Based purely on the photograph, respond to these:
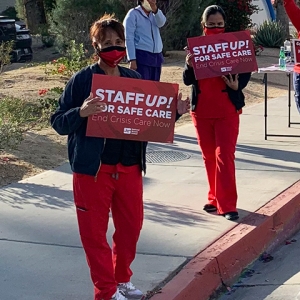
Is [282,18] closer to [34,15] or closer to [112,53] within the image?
[34,15]

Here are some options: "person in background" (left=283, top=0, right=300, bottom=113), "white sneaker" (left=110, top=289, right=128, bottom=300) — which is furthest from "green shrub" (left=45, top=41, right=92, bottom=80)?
"white sneaker" (left=110, top=289, right=128, bottom=300)

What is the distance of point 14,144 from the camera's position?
8367 mm

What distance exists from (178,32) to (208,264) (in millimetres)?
14442

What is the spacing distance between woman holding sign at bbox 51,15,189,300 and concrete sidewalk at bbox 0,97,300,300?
0.50m

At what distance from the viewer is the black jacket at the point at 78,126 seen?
157 inches

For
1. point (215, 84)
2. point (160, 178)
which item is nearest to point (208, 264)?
point (215, 84)

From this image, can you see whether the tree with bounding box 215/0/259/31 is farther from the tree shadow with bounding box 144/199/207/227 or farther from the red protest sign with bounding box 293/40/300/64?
the tree shadow with bounding box 144/199/207/227

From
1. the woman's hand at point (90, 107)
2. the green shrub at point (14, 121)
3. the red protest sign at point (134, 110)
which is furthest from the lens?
the green shrub at point (14, 121)

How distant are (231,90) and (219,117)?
0.25 meters

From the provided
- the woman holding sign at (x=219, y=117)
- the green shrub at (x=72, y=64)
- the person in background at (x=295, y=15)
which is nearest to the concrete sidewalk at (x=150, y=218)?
the woman holding sign at (x=219, y=117)

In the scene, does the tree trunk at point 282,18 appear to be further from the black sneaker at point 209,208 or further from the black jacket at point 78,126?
the black jacket at point 78,126

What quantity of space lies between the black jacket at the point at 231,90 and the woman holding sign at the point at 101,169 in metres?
1.99

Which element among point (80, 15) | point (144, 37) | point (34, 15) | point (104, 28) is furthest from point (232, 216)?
point (34, 15)

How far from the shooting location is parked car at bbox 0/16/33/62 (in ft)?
66.8
